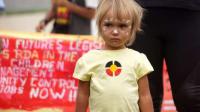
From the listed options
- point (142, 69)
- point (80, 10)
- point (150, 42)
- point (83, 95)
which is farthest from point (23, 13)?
point (142, 69)

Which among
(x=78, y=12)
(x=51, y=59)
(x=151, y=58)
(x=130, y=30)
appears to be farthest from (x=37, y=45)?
(x=130, y=30)

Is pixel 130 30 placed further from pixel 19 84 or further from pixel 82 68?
pixel 19 84

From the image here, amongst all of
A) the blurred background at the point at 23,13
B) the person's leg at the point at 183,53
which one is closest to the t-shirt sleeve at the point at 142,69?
the person's leg at the point at 183,53

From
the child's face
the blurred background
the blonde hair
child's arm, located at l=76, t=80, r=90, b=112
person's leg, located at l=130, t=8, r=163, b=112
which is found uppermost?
the blonde hair

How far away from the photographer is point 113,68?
2.85m

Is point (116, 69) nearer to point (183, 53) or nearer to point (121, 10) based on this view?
point (121, 10)

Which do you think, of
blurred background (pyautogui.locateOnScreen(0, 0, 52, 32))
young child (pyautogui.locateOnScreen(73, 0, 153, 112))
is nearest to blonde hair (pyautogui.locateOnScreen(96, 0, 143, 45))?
young child (pyautogui.locateOnScreen(73, 0, 153, 112))

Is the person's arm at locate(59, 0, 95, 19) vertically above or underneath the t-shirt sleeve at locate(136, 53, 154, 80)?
underneath

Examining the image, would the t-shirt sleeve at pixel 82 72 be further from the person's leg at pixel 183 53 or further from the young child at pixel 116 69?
the person's leg at pixel 183 53

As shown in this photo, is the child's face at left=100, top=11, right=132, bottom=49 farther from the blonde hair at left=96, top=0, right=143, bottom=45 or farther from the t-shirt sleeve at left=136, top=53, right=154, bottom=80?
the t-shirt sleeve at left=136, top=53, right=154, bottom=80

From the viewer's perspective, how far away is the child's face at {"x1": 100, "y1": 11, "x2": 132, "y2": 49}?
2.87 meters

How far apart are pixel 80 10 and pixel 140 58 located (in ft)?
10.1

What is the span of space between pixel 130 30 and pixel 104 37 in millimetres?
126

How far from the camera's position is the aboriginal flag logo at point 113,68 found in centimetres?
285
